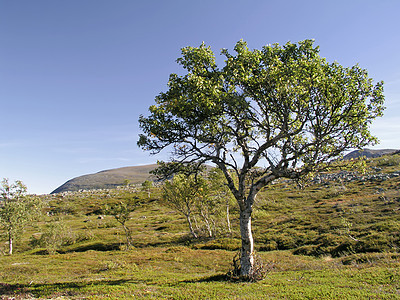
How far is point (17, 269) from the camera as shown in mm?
26531

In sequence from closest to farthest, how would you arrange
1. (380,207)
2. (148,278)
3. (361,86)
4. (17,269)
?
1. (361,86)
2. (148,278)
3. (17,269)
4. (380,207)

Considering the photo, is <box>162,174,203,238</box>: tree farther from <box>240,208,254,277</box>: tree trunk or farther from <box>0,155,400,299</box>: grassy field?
<box>240,208,254,277</box>: tree trunk

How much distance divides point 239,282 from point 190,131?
34.8ft

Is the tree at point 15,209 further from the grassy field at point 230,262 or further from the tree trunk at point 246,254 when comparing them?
the tree trunk at point 246,254

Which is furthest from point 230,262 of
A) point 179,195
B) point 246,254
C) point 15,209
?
point 15,209

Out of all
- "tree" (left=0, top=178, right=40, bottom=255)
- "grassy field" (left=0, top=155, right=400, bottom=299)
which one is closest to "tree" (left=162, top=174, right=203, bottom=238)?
"grassy field" (left=0, top=155, right=400, bottom=299)

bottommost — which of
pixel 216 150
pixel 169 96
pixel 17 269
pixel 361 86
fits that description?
pixel 17 269

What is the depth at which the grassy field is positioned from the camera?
40.7ft

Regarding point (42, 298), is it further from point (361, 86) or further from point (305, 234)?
point (305, 234)

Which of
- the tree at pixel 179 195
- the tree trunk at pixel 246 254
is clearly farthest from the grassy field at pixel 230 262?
the tree at pixel 179 195

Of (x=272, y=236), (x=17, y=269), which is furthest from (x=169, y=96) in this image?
(x=272, y=236)

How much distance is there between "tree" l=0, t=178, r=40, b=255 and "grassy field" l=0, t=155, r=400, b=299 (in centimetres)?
510

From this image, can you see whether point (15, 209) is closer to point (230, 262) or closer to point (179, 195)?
point (179, 195)

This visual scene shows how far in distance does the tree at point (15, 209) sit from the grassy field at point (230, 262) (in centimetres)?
510
